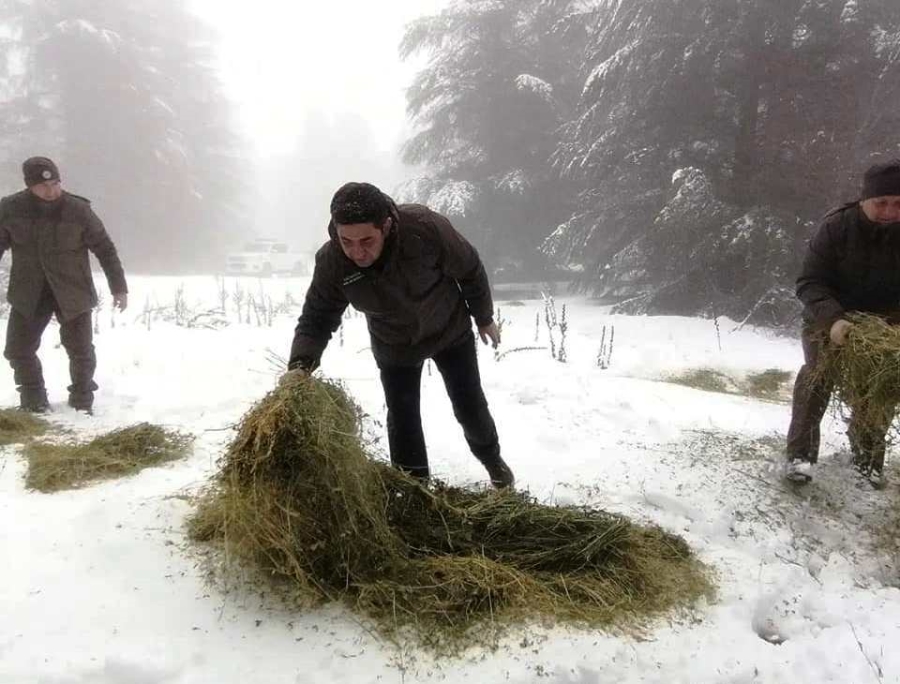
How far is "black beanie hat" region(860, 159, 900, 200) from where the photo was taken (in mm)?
2842

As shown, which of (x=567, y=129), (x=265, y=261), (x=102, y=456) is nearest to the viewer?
(x=102, y=456)

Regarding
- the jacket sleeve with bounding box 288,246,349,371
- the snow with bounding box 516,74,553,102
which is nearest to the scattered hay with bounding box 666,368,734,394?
the jacket sleeve with bounding box 288,246,349,371

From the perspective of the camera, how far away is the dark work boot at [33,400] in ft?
15.0

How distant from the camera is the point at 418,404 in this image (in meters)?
3.12

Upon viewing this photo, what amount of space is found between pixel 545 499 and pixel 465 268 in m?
1.35

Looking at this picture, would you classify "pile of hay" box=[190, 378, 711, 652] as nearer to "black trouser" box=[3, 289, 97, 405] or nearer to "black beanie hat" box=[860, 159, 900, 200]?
"black beanie hat" box=[860, 159, 900, 200]

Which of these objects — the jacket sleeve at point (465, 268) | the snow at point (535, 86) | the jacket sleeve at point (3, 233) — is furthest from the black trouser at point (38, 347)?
the snow at point (535, 86)

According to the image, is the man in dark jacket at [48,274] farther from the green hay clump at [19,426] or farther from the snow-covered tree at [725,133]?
the snow-covered tree at [725,133]

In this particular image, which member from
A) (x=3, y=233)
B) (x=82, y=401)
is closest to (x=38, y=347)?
(x=82, y=401)

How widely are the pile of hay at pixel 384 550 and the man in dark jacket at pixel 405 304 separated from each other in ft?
1.34

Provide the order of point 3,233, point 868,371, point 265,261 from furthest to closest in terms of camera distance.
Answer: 1. point 265,261
2. point 3,233
3. point 868,371

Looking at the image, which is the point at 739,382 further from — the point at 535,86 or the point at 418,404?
the point at 535,86

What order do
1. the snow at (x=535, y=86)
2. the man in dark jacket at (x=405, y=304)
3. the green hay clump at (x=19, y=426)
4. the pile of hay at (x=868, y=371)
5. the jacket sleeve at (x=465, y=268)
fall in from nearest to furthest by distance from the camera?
the man in dark jacket at (x=405, y=304) → the pile of hay at (x=868, y=371) → the jacket sleeve at (x=465, y=268) → the green hay clump at (x=19, y=426) → the snow at (x=535, y=86)

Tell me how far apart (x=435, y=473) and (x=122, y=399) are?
9.64 feet
